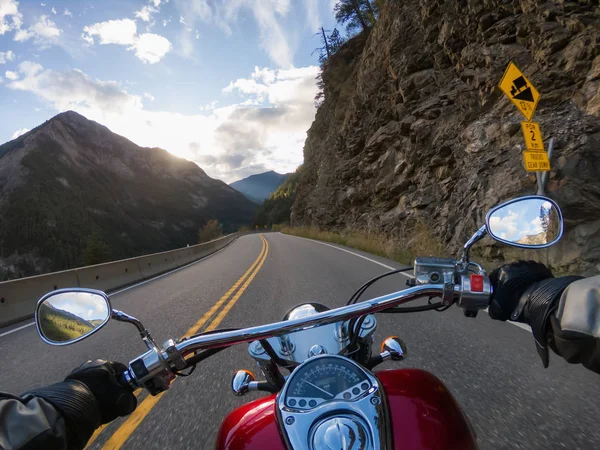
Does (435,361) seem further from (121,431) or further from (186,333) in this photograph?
(186,333)

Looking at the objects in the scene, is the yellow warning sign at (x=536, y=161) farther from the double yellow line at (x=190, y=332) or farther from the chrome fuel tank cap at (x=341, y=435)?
the chrome fuel tank cap at (x=341, y=435)

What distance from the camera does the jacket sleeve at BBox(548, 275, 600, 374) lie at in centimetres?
107

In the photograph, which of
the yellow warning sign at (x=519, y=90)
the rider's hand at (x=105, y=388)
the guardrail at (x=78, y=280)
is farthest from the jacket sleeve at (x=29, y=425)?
the yellow warning sign at (x=519, y=90)

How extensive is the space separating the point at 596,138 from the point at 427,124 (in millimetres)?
9449

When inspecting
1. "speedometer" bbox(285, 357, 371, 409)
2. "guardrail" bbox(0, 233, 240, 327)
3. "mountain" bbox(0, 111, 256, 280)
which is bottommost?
"guardrail" bbox(0, 233, 240, 327)

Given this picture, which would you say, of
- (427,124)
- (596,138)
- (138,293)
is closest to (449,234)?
(596,138)

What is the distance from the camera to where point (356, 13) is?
1501 inches

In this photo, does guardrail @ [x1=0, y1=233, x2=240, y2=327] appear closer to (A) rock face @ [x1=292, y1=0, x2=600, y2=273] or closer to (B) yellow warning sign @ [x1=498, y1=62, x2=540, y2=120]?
(A) rock face @ [x1=292, y1=0, x2=600, y2=273]

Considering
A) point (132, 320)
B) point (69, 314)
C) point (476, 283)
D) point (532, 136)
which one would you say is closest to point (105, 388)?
point (132, 320)

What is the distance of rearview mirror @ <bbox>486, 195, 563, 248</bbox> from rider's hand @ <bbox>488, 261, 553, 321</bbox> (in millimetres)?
113

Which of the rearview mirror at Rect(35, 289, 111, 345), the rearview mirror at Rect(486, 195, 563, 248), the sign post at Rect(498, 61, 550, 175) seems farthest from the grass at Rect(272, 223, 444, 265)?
the rearview mirror at Rect(35, 289, 111, 345)

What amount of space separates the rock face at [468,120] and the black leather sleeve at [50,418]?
26.8 feet

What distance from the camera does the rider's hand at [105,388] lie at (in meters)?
1.33

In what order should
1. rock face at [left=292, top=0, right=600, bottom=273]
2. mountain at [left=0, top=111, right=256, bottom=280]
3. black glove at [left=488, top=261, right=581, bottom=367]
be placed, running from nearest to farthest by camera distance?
1. black glove at [left=488, top=261, right=581, bottom=367]
2. rock face at [left=292, top=0, right=600, bottom=273]
3. mountain at [left=0, top=111, right=256, bottom=280]
